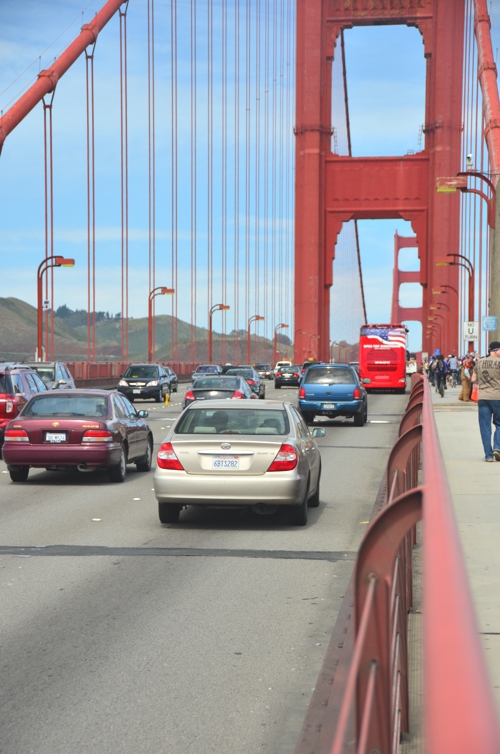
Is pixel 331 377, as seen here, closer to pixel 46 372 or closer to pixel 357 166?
pixel 46 372

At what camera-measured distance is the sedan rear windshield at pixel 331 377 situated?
30812 mm

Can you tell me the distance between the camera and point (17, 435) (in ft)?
49.1

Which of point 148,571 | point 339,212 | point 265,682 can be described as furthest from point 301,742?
point 339,212

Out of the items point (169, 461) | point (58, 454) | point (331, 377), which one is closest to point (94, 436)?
point (58, 454)

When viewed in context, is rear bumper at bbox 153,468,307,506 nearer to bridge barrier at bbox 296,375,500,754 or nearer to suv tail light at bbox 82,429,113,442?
suv tail light at bbox 82,429,113,442

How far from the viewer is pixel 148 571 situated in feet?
28.0

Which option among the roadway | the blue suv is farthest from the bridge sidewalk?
the blue suv

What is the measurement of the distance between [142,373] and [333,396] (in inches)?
659

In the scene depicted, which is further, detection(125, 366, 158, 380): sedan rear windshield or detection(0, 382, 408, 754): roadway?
detection(125, 366, 158, 380): sedan rear windshield

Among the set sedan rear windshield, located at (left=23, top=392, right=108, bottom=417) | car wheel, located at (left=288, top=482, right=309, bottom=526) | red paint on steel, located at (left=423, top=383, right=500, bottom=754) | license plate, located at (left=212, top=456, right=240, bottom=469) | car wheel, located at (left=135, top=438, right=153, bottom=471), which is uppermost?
red paint on steel, located at (left=423, top=383, right=500, bottom=754)

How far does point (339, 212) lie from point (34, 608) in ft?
255

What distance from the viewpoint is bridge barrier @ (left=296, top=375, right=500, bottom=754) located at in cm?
135

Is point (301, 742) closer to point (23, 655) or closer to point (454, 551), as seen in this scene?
point (23, 655)

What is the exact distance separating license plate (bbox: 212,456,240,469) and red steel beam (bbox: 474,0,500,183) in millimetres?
25145
